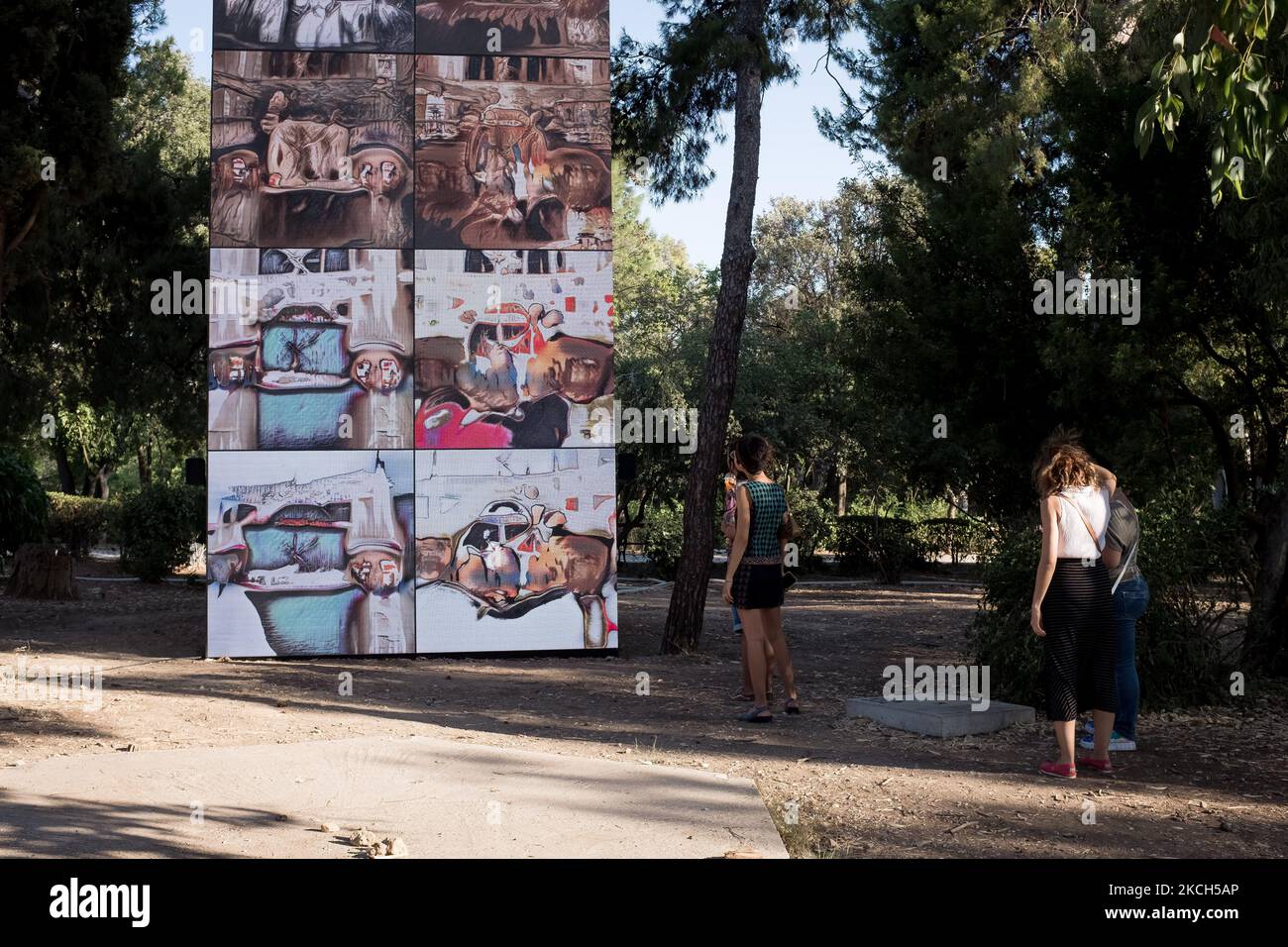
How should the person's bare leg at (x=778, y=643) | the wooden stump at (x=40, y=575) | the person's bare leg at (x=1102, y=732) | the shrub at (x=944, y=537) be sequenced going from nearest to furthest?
the person's bare leg at (x=1102, y=732)
the person's bare leg at (x=778, y=643)
the wooden stump at (x=40, y=575)
the shrub at (x=944, y=537)

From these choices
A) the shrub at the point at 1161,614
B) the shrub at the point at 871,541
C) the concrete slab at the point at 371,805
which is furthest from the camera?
the shrub at the point at 871,541

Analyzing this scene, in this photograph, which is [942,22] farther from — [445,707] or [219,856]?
[219,856]

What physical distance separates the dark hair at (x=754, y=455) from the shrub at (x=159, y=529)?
14782 millimetres

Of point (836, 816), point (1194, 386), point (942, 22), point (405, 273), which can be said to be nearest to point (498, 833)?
point (836, 816)

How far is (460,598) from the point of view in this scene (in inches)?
500

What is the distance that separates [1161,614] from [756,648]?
305 centimetres

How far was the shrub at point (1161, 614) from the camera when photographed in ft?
30.2

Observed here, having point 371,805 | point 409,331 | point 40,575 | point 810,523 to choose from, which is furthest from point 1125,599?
point 810,523

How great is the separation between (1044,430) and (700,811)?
11271 millimetres

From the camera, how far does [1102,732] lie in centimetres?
706

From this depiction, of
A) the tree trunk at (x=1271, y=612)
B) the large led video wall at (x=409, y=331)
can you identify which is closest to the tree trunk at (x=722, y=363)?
the large led video wall at (x=409, y=331)

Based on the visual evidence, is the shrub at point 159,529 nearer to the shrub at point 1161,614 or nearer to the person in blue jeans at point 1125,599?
the shrub at point 1161,614

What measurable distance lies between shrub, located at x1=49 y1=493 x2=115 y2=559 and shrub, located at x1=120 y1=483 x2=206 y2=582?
4691 mm

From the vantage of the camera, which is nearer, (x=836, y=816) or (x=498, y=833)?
(x=498, y=833)
